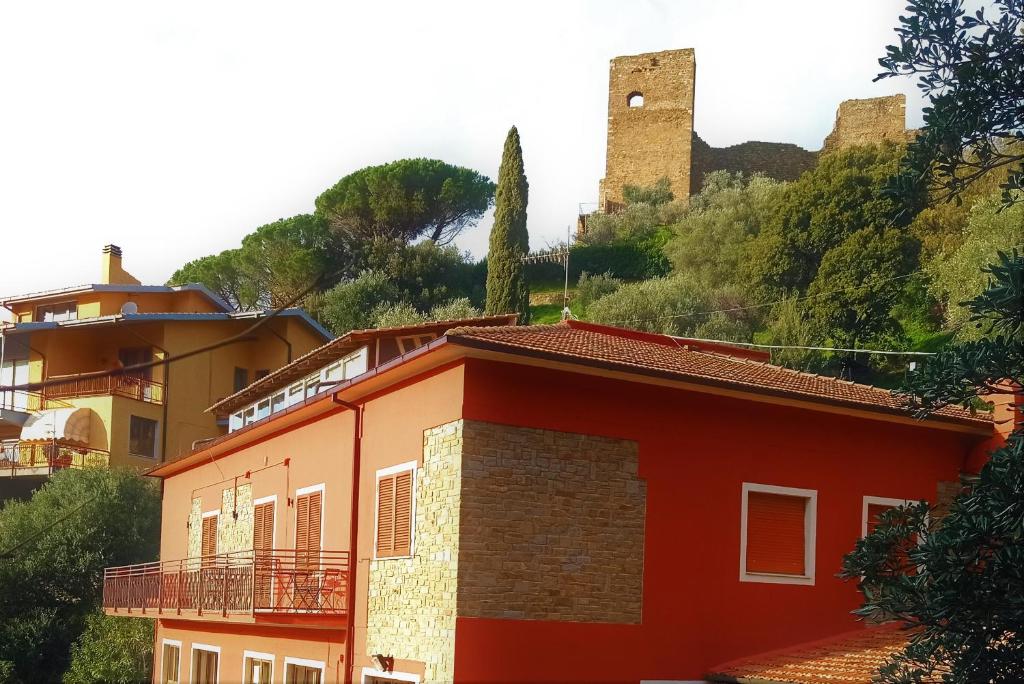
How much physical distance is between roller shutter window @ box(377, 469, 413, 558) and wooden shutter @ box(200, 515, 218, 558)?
28.2 feet

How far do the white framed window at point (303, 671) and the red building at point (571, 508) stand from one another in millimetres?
43

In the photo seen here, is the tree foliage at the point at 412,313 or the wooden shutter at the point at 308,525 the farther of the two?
the tree foliage at the point at 412,313

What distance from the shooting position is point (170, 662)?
24672 mm

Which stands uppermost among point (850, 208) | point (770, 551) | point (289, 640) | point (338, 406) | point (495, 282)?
point (850, 208)

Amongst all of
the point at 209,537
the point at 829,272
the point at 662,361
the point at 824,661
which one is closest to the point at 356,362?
the point at 209,537

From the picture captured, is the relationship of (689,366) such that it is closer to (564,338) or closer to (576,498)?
(564,338)

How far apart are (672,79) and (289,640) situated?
175 ft

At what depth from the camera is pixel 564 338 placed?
634 inches

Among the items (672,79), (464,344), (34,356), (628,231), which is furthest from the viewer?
(672,79)

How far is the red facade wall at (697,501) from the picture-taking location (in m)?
14.2

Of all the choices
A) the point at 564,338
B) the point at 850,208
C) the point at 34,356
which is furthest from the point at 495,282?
the point at 564,338

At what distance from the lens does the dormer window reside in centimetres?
4162

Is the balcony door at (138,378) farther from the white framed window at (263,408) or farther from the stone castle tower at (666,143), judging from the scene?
the stone castle tower at (666,143)

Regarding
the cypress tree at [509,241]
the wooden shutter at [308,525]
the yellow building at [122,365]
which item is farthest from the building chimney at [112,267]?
the wooden shutter at [308,525]
